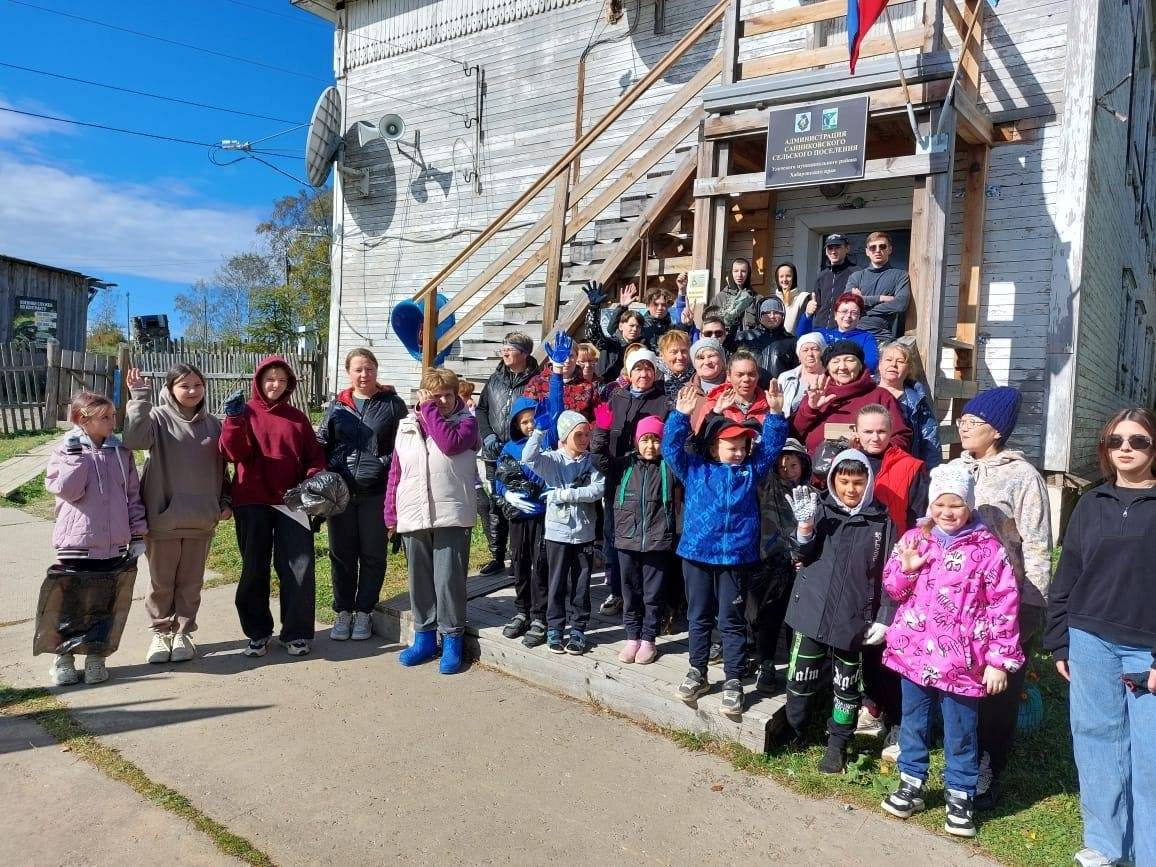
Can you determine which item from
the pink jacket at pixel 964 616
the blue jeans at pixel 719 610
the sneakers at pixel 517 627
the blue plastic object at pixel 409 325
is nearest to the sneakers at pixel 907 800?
the pink jacket at pixel 964 616

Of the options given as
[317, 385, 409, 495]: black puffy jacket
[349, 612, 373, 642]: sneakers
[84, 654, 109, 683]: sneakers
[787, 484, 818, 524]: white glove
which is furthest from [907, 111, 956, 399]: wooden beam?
[84, 654, 109, 683]: sneakers

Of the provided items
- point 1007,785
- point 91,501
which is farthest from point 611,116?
point 1007,785

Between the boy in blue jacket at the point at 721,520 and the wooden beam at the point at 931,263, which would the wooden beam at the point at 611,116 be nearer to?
the wooden beam at the point at 931,263

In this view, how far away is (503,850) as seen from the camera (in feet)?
8.89

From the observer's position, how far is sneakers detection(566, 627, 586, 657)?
13.5ft

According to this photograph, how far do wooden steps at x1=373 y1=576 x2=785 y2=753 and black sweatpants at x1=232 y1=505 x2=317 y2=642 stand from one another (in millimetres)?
572

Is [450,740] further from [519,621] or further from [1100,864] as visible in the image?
[1100,864]

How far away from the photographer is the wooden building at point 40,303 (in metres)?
18.8

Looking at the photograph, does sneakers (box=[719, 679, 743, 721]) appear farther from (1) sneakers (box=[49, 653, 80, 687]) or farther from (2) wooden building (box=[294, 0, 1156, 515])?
(1) sneakers (box=[49, 653, 80, 687])

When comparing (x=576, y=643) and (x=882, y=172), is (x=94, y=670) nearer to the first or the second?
(x=576, y=643)

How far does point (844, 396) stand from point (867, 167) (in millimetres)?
2716

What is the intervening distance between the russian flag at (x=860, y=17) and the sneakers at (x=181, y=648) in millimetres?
5816

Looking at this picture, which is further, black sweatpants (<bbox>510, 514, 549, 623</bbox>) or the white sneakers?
the white sneakers

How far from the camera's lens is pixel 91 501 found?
154 inches
